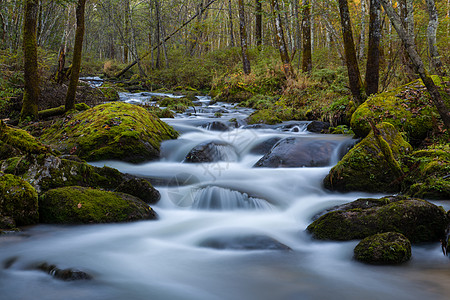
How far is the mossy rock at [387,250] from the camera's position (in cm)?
338

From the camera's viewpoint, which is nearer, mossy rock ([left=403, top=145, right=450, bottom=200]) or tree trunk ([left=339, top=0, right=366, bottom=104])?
mossy rock ([left=403, top=145, right=450, bottom=200])

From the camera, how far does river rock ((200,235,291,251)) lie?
13.6 feet

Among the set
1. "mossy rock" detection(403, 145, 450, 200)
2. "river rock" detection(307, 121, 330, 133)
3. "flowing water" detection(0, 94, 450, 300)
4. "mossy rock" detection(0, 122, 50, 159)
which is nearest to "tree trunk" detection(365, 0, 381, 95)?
"river rock" detection(307, 121, 330, 133)

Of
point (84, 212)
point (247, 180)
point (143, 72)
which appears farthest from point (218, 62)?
point (84, 212)

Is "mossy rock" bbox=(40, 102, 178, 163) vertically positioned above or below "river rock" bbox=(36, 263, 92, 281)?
above

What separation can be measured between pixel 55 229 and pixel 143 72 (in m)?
21.9

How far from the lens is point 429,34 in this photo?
1156 cm

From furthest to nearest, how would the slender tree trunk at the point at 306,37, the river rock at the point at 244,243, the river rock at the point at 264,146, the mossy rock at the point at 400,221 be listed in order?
the slender tree trunk at the point at 306,37 < the river rock at the point at 264,146 < the river rock at the point at 244,243 < the mossy rock at the point at 400,221

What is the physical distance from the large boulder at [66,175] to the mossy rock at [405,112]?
478cm

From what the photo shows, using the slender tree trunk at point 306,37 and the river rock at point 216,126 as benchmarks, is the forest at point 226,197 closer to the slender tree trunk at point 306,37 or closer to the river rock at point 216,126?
the river rock at point 216,126

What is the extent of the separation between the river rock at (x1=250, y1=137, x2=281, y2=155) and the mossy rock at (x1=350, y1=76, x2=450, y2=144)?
2165 mm

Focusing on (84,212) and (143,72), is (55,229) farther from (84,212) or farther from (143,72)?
(143,72)

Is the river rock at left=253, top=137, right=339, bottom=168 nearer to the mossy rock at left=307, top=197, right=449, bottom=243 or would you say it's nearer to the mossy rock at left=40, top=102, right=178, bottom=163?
the mossy rock at left=40, top=102, right=178, bottom=163

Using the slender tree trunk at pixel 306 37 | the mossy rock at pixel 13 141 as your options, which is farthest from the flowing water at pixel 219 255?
the slender tree trunk at pixel 306 37
